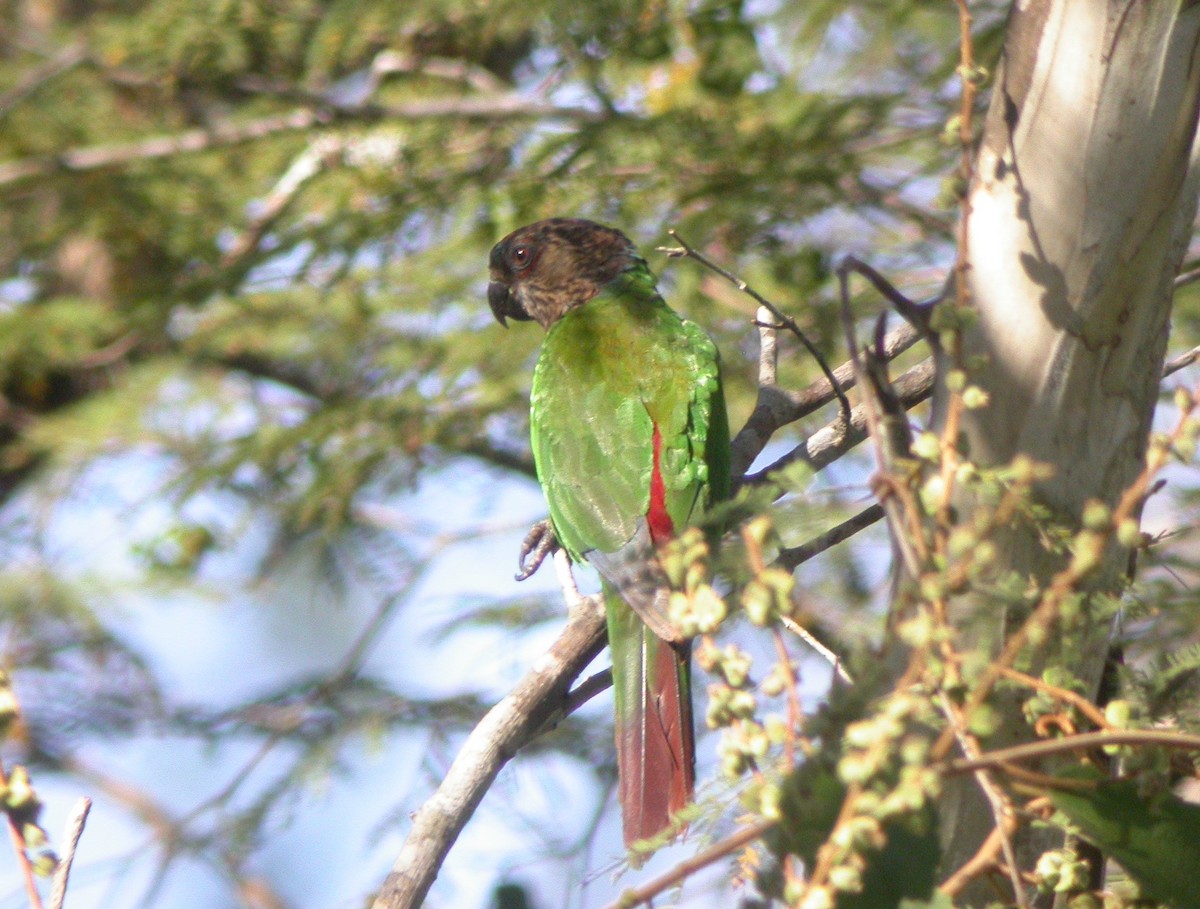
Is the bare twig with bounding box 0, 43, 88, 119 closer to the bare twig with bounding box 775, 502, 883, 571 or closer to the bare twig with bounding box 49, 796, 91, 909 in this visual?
the bare twig with bounding box 775, 502, 883, 571

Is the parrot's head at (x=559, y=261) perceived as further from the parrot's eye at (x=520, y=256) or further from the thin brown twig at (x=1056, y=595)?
the thin brown twig at (x=1056, y=595)

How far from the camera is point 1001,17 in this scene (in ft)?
13.7

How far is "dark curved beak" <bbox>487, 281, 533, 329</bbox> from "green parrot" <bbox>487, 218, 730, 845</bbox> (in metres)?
0.53

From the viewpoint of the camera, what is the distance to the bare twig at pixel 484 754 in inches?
68.9

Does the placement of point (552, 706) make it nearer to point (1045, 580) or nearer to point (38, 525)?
point (1045, 580)

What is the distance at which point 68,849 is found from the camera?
4.40ft

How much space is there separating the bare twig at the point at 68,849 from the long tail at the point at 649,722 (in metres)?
1.18

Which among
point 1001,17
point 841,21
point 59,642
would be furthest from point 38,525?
point 1001,17

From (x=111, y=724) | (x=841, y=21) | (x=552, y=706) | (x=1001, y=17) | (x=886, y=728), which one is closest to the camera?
(x=886, y=728)

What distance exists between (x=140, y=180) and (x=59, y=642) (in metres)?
2.15

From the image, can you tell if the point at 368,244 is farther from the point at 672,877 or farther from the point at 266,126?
the point at 672,877

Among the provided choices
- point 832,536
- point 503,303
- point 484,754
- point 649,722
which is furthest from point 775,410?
point 503,303

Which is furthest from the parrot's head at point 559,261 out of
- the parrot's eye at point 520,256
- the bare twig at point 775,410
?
the bare twig at point 775,410

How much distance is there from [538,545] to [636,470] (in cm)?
51
